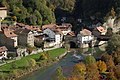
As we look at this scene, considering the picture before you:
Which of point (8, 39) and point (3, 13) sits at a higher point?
point (3, 13)

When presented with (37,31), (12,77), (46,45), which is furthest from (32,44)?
(12,77)

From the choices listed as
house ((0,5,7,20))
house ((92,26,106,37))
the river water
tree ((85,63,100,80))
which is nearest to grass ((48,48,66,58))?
the river water

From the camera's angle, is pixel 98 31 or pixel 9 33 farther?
pixel 98 31

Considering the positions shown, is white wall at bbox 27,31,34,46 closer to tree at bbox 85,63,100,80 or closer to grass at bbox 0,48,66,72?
grass at bbox 0,48,66,72

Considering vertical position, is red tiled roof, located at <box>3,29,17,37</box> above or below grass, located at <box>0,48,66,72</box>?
above

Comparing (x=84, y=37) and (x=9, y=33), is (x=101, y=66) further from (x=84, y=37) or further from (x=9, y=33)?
(x=84, y=37)

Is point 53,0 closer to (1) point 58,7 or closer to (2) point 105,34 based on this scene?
(1) point 58,7

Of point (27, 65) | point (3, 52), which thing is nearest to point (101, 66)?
point (27, 65)

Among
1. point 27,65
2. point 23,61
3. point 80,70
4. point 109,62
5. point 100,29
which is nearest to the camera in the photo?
point 80,70
